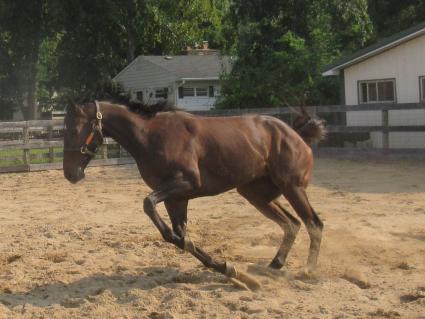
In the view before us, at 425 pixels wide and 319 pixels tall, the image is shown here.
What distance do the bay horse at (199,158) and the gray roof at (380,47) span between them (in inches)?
489

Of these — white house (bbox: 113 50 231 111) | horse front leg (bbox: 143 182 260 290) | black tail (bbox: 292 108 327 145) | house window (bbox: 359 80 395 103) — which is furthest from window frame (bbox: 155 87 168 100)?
horse front leg (bbox: 143 182 260 290)

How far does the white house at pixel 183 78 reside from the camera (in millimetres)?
37688

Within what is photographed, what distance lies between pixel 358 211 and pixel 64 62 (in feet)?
118

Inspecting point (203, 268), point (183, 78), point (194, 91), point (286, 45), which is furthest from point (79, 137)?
point (194, 91)

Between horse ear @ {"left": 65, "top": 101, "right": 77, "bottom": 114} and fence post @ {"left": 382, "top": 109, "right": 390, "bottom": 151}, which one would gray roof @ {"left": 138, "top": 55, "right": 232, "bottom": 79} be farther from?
horse ear @ {"left": 65, "top": 101, "right": 77, "bottom": 114}

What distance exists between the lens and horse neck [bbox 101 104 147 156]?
613 cm

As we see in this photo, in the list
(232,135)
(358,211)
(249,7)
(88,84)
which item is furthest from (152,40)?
(232,135)

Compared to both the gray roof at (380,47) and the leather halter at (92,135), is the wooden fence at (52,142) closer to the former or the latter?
the gray roof at (380,47)

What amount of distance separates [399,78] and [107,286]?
14668 millimetres

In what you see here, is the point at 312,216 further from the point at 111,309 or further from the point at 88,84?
the point at 88,84

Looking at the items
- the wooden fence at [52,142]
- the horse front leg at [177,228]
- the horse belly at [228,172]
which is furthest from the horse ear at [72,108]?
the wooden fence at [52,142]

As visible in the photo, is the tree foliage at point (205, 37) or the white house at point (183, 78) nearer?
the tree foliage at point (205, 37)

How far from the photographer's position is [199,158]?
622 cm

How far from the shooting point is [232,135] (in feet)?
21.3
